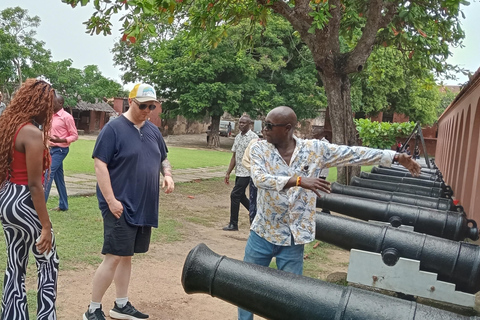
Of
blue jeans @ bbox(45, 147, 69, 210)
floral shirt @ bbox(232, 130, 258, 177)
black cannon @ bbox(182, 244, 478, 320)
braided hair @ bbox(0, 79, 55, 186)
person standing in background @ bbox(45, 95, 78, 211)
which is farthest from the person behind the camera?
floral shirt @ bbox(232, 130, 258, 177)

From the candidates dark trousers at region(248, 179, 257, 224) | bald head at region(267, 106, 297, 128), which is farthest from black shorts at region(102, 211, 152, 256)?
dark trousers at region(248, 179, 257, 224)

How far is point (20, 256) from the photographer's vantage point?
3.16 m

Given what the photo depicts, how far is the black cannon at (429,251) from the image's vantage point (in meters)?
3.52

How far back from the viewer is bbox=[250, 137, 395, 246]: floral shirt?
3230 millimetres

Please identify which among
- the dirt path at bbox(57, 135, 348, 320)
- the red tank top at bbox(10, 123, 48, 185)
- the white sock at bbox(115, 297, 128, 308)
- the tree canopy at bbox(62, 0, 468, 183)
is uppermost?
the tree canopy at bbox(62, 0, 468, 183)

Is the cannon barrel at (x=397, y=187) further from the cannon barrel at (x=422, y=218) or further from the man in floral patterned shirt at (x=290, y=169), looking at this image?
the man in floral patterned shirt at (x=290, y=169)

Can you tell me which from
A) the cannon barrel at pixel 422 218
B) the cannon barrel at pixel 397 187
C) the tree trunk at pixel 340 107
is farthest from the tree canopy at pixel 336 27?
the cannon barrel at pixel 422 218

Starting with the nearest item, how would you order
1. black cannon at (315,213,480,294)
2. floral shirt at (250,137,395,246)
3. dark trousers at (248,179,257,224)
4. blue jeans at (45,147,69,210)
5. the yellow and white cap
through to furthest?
floral shirt at (250,137,395,246), black cannon at (315,213,480,294), the yellow and white cap, dark trousers at (248,179,257,224), blue jeans at (45,147,69,210)

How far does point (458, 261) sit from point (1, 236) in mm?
4752

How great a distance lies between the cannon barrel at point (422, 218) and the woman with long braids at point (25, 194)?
2.90 m

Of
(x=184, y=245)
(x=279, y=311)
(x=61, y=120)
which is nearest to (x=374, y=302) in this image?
(x=279, y=311)

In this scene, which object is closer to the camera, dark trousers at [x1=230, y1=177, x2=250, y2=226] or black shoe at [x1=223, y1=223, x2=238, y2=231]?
dark trousers at [x1=230, y1=177, x2=250, y2=226]

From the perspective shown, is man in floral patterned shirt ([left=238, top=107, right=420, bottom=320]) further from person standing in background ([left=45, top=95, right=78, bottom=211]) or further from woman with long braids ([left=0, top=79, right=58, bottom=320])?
person standing in background ([left=45, top=95, right=78, bottom=211])

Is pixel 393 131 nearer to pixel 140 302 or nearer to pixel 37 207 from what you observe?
pixel 140 302
